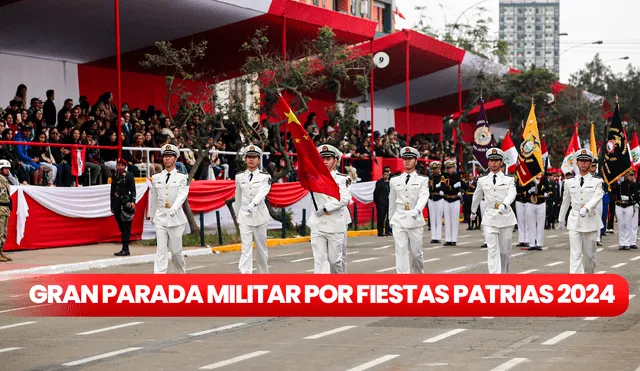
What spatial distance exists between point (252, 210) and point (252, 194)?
235 millimetres

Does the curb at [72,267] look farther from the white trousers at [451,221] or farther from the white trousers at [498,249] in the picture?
the white trousers at [451,221]

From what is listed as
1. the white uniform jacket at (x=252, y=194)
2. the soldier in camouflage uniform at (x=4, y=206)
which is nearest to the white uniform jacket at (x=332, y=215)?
the white uniform jacket at (x=252, y=194)

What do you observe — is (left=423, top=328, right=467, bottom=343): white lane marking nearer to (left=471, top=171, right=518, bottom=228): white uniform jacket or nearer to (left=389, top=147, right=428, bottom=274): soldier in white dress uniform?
(left=389, top=147, right=428, bottom=274): soldier in white dress uniform

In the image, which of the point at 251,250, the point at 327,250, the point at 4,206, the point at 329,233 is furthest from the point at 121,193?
the point at 329,233

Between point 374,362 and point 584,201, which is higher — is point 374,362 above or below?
A: below

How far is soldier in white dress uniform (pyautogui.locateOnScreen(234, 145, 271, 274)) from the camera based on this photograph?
16438 millimetres

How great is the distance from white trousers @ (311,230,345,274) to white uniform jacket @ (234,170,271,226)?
2460mm

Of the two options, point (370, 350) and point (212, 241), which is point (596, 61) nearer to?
point (212, 241)

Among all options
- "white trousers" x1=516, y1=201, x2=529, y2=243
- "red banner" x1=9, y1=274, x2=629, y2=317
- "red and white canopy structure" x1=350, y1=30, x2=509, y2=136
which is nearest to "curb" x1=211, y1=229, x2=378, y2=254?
"white trousers" x1=516, y1=201, x2=529, y2=243

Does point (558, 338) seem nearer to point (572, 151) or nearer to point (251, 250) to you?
point (251, 250)

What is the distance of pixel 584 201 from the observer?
15938 mm

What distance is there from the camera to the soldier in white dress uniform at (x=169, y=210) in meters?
16.0

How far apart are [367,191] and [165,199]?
19.9 metres

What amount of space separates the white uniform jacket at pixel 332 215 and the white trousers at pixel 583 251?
11.4ft
